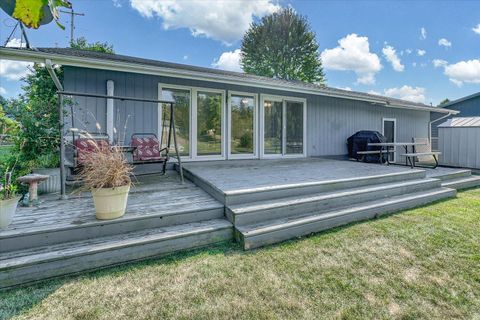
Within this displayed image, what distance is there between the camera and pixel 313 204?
11.0 ft

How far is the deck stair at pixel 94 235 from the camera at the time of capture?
6.73 feet

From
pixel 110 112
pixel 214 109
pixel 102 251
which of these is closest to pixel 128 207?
pixel 102 251

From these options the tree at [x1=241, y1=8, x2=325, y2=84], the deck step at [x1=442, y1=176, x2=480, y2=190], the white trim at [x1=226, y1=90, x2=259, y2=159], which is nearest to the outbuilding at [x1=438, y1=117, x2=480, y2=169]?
the deck step at [x1=442, y1=176, x2=480, y2=190]

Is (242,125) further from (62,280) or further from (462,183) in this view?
(462,183)

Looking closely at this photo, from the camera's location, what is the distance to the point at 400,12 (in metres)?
11.0

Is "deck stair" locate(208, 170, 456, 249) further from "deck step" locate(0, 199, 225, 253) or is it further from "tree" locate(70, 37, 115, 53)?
"tree" locate(70, 37, 115, 53)

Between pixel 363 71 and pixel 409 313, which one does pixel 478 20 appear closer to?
pixel 409 313

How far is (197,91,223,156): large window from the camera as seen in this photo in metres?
6.05

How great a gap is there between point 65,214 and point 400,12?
47.0ft

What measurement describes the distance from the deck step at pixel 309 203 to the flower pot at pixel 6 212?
213cm

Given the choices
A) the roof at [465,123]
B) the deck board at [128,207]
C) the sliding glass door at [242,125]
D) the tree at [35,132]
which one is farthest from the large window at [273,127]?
the roof at [465,123]

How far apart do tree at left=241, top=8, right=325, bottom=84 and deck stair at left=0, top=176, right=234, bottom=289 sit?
19908 mm

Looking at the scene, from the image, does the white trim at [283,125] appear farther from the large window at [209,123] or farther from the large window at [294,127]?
the large window at [209,123]

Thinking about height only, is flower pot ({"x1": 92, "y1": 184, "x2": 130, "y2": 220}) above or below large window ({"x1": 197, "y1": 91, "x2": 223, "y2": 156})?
below
